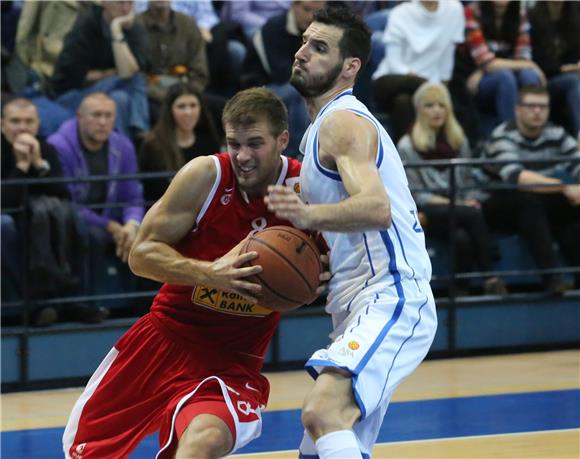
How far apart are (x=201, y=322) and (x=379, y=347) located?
32.0 inches

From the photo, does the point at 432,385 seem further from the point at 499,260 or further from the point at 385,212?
the point at 385,212

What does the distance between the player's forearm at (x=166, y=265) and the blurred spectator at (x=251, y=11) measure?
17.2 feet

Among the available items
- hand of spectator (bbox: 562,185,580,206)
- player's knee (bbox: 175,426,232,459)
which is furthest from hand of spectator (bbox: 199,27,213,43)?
player's knee (bbox: 175,426,232,459)

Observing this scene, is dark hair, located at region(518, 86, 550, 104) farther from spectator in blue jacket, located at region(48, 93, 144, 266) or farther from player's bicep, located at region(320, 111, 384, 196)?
player's bicep, located at region(320, 111, 384, 196)

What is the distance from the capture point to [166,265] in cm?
458

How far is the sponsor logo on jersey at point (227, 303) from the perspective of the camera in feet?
15.4

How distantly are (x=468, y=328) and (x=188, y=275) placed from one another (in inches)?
184

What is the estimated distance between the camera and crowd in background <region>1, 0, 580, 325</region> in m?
7.94

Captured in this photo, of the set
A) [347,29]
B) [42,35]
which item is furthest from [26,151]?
[347,29]

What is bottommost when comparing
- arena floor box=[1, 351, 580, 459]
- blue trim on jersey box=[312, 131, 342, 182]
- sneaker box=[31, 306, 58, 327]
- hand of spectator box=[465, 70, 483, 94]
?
arena floor box=[1, 351, 580, 459]

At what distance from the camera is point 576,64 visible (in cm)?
1043

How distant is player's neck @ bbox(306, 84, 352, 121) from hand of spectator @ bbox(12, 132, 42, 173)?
11.5 ft

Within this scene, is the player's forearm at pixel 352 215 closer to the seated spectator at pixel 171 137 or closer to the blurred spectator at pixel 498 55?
the seated spectator at pixel 171 137

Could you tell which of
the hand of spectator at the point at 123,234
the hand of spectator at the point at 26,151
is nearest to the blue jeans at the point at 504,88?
the hand of spectator at the point at 123,234
